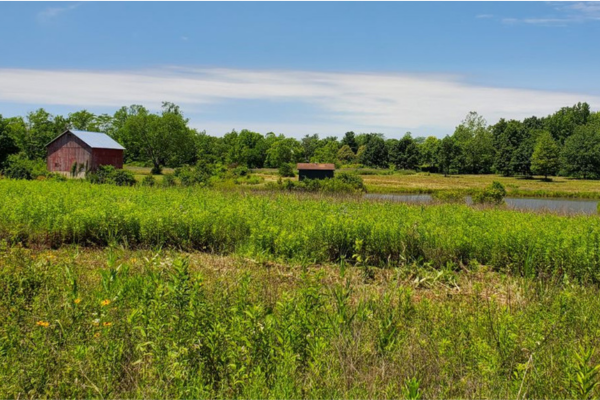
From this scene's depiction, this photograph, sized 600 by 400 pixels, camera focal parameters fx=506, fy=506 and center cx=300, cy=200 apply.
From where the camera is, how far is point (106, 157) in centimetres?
5188

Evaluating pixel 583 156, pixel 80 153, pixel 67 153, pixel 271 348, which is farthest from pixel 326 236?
pixel 583 156

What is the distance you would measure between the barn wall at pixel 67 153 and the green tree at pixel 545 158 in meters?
65.0

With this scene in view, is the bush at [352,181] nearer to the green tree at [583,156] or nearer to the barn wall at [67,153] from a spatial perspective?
the barn wall at [67,153]

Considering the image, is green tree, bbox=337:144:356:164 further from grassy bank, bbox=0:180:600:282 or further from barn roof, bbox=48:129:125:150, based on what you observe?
grassy bank, bbox=0:180:600:282

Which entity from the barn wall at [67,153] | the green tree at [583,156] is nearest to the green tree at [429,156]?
the green tree at [583,156]

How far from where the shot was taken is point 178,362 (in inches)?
163

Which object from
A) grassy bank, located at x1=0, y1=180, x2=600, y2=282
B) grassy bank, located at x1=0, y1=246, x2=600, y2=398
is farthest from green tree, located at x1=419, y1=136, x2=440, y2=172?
grassy bank, located at x1=0, y1=246, x2=600, y2=398

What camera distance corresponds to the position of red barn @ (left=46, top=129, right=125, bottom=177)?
50562mm

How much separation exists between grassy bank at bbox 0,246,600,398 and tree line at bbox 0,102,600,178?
54.9 metres

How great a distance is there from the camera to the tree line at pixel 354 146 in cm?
7731

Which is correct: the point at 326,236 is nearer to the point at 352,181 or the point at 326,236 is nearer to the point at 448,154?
the point at 352,181

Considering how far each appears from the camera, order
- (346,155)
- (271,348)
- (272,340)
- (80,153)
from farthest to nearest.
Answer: (346,155)
(80,153)
(272,340)
(271,348)

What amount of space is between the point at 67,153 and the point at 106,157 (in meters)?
3.90

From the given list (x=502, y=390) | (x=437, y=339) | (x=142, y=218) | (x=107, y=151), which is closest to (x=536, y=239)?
(x=437, y=339)
